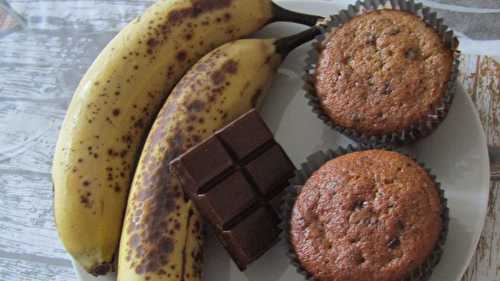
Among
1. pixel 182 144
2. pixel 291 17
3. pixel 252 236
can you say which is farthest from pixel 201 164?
pixel 291 17

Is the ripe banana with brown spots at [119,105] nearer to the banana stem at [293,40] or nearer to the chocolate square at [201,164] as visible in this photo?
the banana stem at [293,40]

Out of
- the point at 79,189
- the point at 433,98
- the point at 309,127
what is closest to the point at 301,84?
the point at 309,127

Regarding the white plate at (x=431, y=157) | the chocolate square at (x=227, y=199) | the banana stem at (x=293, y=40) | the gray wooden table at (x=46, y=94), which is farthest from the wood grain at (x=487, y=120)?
the chocolate square at (x=227, y=199)

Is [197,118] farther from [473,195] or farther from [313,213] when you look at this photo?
[473,195]

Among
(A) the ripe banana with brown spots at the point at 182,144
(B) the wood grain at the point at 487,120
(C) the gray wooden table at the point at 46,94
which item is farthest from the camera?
(C) the gray wooden table at the point at 46,94

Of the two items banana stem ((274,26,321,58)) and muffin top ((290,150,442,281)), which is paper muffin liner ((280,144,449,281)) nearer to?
muffin top ((290,150,442,281))

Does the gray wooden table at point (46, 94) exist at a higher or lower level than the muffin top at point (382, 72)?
lower

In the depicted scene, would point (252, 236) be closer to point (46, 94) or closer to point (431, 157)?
point (431, 157)

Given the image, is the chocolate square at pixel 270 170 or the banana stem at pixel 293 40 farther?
the banana stem at pixel 293 40
